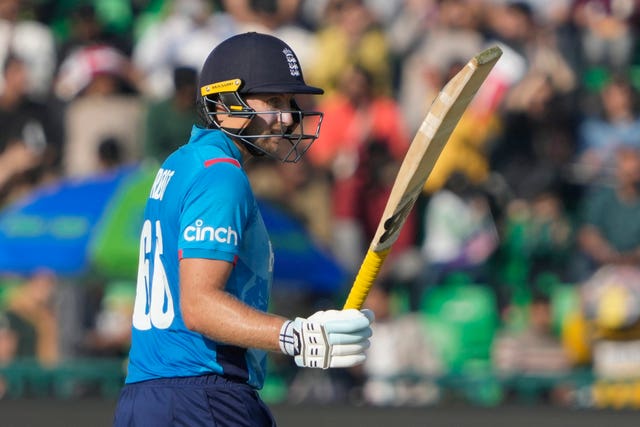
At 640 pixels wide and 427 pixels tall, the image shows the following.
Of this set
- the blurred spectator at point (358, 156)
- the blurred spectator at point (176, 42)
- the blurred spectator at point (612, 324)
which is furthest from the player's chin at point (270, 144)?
the blurred spectator at point (176, 42)

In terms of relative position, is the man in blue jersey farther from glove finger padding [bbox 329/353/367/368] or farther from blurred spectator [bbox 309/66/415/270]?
blurred spectator [bbox 309/66/415/270]

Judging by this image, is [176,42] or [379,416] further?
[176,42]

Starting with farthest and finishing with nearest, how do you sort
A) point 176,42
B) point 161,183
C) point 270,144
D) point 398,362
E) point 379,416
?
1. point 176,42
2. point 398,362
3. point 379,416
4. point 270,144
5. point 161,183

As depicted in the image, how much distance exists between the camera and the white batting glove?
359 cm

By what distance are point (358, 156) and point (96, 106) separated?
2003 millimetres

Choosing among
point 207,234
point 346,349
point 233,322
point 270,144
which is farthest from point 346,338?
point 270,144

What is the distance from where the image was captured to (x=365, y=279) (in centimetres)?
389

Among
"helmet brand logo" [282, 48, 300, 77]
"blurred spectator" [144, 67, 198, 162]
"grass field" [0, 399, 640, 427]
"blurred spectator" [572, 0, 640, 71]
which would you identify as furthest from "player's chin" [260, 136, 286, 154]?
"blurred spectator" [572, 0, 640, 71]

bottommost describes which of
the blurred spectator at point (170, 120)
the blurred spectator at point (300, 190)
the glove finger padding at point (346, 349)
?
the glove finger padding at point (346, 349)

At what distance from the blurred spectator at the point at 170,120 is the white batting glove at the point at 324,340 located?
6195 millimetres

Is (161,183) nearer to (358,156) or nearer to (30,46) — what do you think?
(358,156)

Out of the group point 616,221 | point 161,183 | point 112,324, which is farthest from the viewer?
point 616,221

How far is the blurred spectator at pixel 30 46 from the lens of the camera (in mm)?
10898

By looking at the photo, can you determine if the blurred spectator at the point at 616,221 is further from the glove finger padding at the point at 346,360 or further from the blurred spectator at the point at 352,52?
the glove finger padding at the point at 346,360
